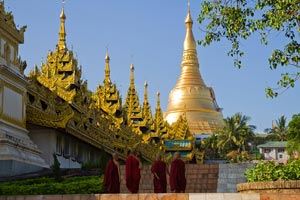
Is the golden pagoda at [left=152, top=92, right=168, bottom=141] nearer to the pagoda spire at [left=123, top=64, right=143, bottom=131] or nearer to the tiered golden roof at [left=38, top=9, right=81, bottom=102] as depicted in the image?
the pagoda spire at [left=123, top=64, right=143, bottom=131]

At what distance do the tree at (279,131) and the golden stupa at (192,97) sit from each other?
363 inches

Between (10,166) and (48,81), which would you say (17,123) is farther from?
(48,81)

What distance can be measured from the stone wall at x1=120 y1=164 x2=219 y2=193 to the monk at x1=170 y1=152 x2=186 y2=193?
179 inches

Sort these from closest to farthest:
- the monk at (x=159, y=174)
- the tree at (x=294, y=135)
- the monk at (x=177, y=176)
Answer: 1. the monk at (x=177, y=176)
2. the monk at (x=159, y=174)
3. the tree at (x=294, y=135)

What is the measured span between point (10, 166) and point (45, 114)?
597 cm

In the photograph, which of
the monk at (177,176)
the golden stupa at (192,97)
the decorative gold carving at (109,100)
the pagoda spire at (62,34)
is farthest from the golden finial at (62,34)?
the golden stupa at (192,97)

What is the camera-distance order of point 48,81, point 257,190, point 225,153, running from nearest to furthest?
point 257,190 → point 48,81 → point 225,153

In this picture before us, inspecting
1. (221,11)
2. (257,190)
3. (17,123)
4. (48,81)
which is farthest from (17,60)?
(257,190)

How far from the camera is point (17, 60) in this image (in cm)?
2620

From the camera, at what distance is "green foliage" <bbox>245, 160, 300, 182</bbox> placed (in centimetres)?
1444

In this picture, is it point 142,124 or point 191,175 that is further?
point 142,124

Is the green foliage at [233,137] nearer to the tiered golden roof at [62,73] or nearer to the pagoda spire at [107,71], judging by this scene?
the pagoda spire at [107,71]

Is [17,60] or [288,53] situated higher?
[17,60]

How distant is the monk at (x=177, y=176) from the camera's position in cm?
1798
